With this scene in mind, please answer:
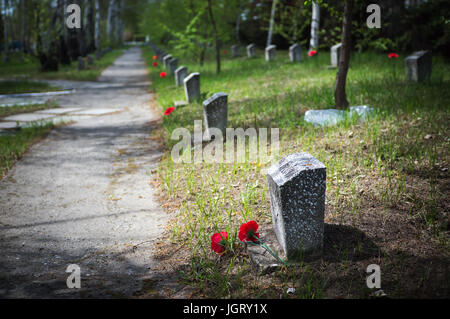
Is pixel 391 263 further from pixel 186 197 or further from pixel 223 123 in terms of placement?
pixel 223 123

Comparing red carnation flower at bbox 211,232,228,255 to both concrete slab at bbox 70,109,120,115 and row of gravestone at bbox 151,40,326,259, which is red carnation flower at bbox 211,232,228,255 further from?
concrete slab at bbox 70,109,120,115

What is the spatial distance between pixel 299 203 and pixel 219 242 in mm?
750

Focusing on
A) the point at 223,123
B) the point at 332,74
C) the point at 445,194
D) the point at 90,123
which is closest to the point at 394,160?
the point at 445,194

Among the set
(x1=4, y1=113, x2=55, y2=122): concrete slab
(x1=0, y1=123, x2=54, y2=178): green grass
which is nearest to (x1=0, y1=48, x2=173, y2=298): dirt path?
(x1=0, y1=123, x2=54, y2=178): green grass

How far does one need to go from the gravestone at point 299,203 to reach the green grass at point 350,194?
185mm

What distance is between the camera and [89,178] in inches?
201

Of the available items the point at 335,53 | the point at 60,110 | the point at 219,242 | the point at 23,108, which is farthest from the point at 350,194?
the point at 335,53

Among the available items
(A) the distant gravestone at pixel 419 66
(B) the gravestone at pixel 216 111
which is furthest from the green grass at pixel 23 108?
(A) the distant gravestone at pixel 419 66

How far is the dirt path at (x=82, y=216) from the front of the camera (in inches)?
112

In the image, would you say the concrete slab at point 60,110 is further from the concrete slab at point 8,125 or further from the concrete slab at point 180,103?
the concrete slab at point 180,103

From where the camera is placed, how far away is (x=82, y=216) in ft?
13.2

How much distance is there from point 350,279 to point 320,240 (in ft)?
1.31

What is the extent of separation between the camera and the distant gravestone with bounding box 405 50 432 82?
27.1 feet

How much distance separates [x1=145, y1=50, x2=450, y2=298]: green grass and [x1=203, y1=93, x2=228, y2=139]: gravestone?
46cm
